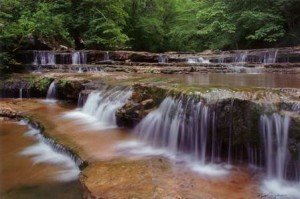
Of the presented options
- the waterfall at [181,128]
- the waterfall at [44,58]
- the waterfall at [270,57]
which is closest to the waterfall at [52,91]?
the waterfall at [44,58]

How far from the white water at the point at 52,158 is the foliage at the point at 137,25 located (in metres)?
8.43

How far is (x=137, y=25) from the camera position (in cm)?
2564

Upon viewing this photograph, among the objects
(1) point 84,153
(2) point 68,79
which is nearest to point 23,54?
(2) point 68,79

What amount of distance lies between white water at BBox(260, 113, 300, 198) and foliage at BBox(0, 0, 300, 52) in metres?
11.8

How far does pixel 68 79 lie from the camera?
1105 cm

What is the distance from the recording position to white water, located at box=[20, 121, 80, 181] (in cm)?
537

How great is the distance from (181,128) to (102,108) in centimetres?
298

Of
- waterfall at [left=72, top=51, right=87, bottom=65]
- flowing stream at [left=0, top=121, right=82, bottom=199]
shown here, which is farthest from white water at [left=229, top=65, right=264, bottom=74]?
flowing stream at [left=0, top=121, right=82, bottom=199]

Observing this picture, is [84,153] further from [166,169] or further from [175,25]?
[175,25]

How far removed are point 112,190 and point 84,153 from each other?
5.38ft

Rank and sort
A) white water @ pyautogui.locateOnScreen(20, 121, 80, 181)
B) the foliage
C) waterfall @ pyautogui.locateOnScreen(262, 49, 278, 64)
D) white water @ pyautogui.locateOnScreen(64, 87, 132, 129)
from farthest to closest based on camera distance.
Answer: the foliage < waterfall @ pyautogui.locateOnScreen(262, 49, 278, 64) < white water @ pyautogui.locateOnScreen(64, 87, 132, 129) < white water @ pyautogui.locateOnScreen(20, 121, 80, 181)

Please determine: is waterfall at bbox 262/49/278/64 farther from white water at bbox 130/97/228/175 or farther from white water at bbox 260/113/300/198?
white water at bbox 260/113/300/198

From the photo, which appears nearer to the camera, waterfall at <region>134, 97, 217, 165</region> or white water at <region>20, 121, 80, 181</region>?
white water at <region>20, 121, 80, 181</region>

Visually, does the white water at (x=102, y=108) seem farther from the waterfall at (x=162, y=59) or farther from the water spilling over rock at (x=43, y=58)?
the water spilling over rock at (x=43, y=58)
